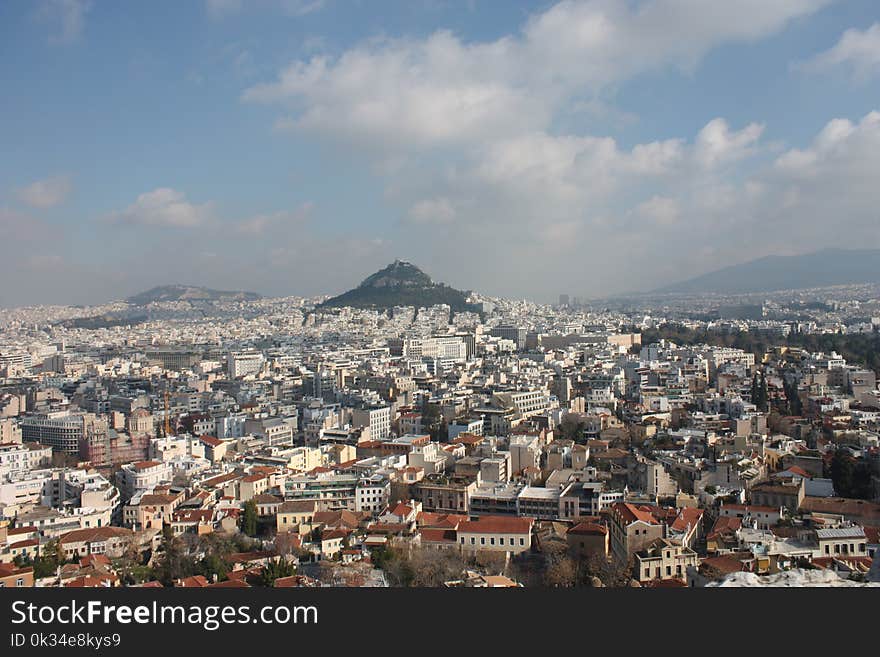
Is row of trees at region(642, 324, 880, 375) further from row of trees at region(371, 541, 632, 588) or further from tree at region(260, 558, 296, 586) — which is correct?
tree at region(260, 558, 296, 586)

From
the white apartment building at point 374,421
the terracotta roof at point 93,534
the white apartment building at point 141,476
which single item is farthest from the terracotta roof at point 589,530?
the white apartment building at point 374,421

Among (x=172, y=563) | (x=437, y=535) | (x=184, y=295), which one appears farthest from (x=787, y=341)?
(x=184, y=295)

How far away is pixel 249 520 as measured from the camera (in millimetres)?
8109

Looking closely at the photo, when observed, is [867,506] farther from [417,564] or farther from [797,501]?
[417,564]

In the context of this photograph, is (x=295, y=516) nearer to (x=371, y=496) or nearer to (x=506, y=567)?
(x=371, y=496)

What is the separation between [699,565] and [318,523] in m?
3.60

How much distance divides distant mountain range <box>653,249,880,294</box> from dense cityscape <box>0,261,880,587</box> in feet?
191

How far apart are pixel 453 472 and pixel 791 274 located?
8641 centimetres

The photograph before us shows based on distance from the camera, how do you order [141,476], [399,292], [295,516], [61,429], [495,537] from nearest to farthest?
[495,537]
[295,516]
[141,476]
[61,429]
[399,292]

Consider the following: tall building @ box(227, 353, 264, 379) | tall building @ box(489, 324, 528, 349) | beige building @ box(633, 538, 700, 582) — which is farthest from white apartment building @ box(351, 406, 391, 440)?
tall building @ box(489, 324, 528, 349)

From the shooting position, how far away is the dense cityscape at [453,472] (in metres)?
6.55

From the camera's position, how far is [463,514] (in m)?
8.78

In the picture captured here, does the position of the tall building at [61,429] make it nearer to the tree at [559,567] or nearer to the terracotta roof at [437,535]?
the terracotta roof at [437,535]

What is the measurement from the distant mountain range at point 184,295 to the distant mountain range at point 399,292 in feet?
60.5
